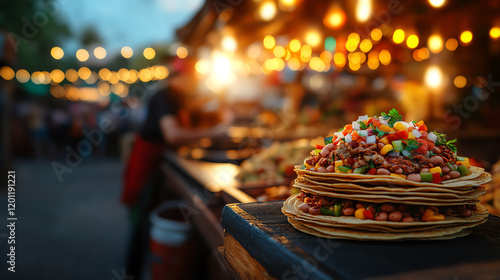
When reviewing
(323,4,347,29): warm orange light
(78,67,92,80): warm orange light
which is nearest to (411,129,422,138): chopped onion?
(323,4,347,29): warm orange light

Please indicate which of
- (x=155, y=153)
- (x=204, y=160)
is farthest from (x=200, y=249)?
(x=155, y=153)

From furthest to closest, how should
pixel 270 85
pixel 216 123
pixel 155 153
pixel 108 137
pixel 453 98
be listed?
pixel 108 137 < pixel 270 85 < pixel 453 98 < pixel 216 123 < pixel 155 153

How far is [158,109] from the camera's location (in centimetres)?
500

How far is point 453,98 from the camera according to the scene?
8.14 meters

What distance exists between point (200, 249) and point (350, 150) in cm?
268

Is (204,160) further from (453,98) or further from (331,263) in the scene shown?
(453,98)

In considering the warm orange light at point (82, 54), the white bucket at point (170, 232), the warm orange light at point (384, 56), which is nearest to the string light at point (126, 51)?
the warm orange light at point (82, 54)

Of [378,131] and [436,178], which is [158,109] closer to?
[378,131]

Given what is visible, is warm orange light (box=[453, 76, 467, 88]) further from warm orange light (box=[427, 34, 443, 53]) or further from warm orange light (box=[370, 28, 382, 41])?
warm orange light (box=[427, 34, 443, 53])

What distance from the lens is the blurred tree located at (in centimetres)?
1474

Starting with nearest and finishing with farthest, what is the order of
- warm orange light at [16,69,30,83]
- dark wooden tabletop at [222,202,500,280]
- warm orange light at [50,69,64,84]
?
dark wooden tabletop at [222,202,500,280]
warm orange light at [16,69,30,83]
warm orange light at [50,69,64,84]

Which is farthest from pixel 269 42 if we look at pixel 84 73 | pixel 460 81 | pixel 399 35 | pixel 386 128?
pixel 84 73

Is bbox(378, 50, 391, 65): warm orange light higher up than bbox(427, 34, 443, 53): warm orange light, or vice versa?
bbox(378, 50, 391, 65): warm orange light

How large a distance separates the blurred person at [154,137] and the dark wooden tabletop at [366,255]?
3533 millimetres
